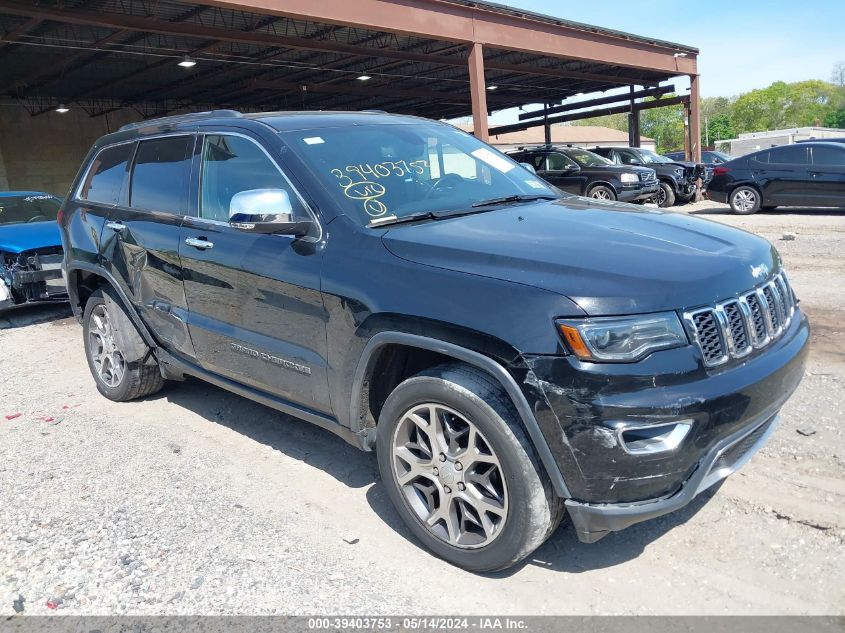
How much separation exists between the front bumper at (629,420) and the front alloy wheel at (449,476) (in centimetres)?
32

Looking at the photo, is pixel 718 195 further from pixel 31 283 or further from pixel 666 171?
pixel 31 283

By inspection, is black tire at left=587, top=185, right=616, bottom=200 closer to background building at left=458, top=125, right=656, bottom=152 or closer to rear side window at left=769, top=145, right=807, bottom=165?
rear side window at left=769, top=145, right=807, bottom=165

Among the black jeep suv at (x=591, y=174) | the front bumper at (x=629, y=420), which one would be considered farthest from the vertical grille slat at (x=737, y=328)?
the black jeep suv at (x=591, y=174)

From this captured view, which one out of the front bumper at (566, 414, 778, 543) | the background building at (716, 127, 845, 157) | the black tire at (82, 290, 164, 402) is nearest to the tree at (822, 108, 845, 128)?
the background building at (716, 127, 845, 157)

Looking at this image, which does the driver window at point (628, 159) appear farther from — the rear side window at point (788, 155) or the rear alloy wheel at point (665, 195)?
the rear side window at point (788, 155)

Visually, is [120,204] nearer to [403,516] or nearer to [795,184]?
[403,516]

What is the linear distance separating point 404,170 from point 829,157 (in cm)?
1298

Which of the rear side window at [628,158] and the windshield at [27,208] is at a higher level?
the windshield at [27,208]

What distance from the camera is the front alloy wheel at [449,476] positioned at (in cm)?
279

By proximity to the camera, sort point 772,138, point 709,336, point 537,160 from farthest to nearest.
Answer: point 772,138
point 537,160
point 709,336

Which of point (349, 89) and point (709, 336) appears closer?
point (709, 336)

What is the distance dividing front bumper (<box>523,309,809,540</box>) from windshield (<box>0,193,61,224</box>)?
28.8ft

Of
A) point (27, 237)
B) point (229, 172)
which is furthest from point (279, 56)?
point (229, 172)

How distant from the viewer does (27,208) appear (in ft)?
31.4
